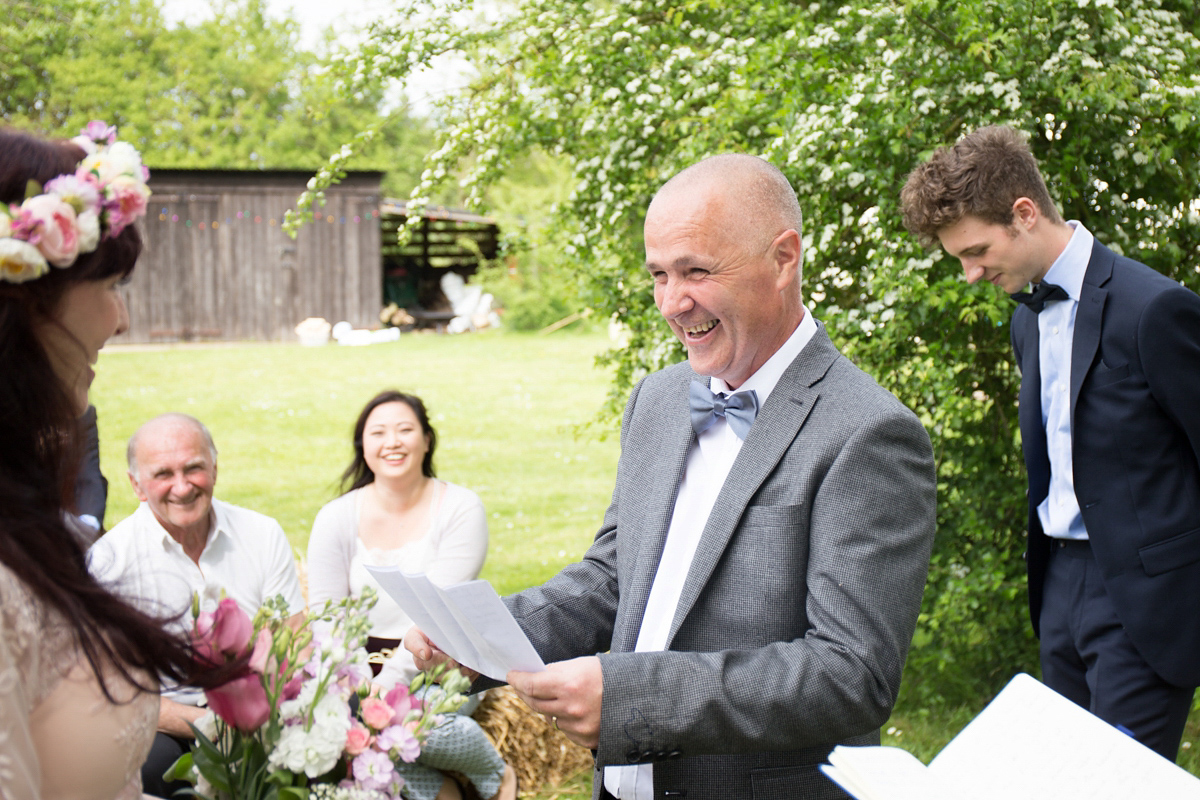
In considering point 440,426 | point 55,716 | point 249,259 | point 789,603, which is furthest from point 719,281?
point 249,259

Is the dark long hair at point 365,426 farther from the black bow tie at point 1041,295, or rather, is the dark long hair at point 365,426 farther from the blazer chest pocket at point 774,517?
the blazer chest pocket at point 774,517

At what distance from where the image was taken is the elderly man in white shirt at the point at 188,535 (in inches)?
147

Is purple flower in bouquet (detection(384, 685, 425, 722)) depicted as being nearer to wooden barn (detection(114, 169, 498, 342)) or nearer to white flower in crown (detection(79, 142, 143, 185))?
white flower in crown (detection(79, 142, 143, 185))

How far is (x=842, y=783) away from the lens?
4.82 feet

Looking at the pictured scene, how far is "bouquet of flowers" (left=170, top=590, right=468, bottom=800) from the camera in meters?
1.60

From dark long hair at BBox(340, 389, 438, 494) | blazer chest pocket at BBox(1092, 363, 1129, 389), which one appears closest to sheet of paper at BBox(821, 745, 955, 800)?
blazer chest pocket at BBox(1092, 363, 1129, 389)

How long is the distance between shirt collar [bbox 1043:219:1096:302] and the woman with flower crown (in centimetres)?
252

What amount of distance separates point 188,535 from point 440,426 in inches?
344

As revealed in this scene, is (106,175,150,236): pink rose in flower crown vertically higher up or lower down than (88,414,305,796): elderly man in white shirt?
higher up

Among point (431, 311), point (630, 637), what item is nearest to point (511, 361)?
point (431, 311)

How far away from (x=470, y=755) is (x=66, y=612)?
296 centimetres

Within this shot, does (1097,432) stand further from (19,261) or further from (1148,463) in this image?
(19,261)

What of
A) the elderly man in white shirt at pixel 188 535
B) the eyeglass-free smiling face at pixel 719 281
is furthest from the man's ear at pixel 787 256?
the elderly man in white shirt at pixel 188 535

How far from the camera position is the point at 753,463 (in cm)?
196
